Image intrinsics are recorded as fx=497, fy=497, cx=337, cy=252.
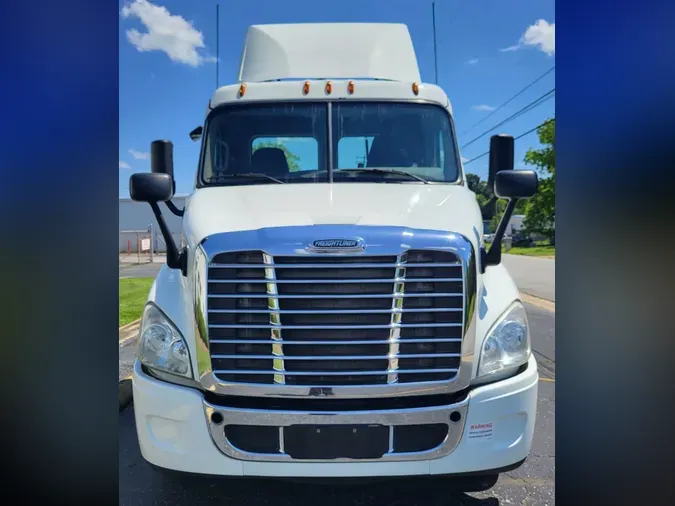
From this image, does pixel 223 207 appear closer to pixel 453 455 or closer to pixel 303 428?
pixel 303 428

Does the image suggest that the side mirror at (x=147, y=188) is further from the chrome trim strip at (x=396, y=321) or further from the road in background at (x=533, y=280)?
the road in background at (x=533, y=280)

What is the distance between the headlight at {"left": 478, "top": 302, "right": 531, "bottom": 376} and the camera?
2750mm

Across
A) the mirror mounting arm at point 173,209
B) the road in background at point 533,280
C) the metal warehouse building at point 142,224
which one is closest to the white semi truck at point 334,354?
the metal warehouse building at point 142,224

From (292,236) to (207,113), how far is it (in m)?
2.04

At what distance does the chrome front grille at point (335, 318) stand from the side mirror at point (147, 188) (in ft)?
2.48

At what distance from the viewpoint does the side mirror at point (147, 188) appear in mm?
3061

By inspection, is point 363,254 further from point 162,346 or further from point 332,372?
point 162,346

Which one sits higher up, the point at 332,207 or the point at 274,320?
the point at 332,207

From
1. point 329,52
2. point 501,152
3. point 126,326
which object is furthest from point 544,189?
point 126,326

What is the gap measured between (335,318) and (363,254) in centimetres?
38

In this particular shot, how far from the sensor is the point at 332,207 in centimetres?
299

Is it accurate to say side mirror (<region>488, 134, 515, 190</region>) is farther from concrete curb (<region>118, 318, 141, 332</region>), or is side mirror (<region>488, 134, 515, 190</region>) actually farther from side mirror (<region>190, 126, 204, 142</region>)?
concrete curb (<region>118, 318, 141, 332</region>)

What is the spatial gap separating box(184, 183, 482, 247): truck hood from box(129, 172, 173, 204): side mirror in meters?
0.24
